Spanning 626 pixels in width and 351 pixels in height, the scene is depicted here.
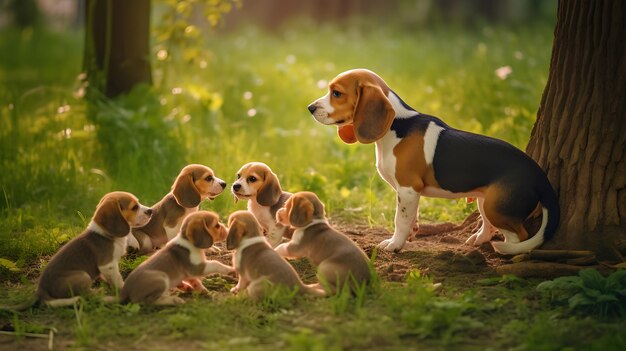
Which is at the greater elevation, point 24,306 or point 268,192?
point 268,192

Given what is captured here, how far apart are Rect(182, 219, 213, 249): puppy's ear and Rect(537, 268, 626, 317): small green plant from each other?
2.14 metres

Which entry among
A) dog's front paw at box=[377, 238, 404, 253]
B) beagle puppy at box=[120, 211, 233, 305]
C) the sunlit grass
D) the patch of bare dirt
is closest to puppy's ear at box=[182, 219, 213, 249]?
beagle puppy at box=[120, 211, 233, 305]

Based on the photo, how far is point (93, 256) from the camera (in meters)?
5.60

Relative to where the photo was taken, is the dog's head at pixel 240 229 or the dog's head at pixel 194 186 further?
the dog's head at pixel 194 186

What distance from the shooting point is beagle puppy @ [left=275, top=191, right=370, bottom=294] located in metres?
5.42

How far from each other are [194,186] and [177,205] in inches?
9.1

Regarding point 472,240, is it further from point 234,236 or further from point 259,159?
point 259,159

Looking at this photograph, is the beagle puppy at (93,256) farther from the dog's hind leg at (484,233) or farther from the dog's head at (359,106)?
the dog's hind leg at (484,233)

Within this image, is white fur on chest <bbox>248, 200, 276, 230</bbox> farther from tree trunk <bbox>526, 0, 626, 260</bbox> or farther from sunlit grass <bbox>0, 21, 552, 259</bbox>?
tree trunk <bbox>526, 0, 626, 260</bbox>

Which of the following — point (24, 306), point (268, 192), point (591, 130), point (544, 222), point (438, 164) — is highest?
point (591, 130)

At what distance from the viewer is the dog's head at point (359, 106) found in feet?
20.3

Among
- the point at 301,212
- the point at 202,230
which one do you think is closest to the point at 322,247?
the point at 301,212

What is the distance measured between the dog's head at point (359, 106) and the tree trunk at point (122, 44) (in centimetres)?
493

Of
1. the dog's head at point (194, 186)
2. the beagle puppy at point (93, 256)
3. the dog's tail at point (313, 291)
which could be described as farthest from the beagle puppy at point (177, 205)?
the dog's tail at point (313, 291)
